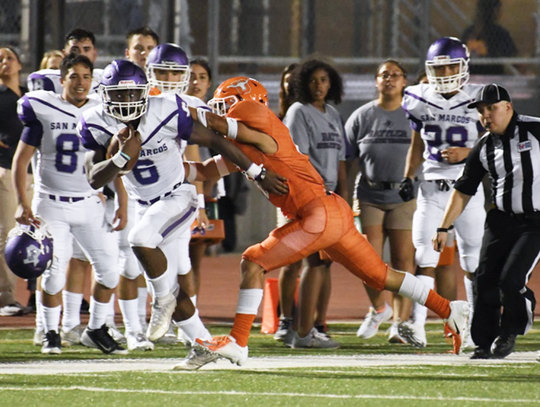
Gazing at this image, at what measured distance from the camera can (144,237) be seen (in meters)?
6.80

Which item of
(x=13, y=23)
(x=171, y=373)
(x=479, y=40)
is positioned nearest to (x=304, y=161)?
(x=171, y=373)

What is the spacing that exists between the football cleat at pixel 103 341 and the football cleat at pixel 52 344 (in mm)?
207

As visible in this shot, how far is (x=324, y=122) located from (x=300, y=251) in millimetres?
1962

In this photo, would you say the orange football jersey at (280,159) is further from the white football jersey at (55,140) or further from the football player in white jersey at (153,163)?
the white football jersey at (55,140)

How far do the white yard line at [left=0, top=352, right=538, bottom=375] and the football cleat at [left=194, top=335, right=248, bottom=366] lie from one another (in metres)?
0.38

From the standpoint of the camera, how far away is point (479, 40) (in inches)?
562

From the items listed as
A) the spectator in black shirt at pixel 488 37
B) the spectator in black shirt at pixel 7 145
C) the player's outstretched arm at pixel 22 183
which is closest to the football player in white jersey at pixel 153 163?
the player's outstretched arm at pixel 22 183

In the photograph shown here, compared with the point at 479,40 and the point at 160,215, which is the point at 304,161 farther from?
the point at 479,40

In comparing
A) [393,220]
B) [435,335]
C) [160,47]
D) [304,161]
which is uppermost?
[160,47]

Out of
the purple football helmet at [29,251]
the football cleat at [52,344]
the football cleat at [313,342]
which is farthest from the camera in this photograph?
the football cleat at [313,342]

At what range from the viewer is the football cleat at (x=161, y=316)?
6.80 metres

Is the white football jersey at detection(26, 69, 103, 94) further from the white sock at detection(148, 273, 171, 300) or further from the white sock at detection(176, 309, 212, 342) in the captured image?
the white sock at detection(176, 309, 212, 342)

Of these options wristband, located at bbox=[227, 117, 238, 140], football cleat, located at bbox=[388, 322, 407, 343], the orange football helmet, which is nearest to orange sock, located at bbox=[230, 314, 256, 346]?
wristband, located at bbox=[227, 117, 238, 140]

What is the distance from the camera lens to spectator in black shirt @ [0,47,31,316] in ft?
32.0
